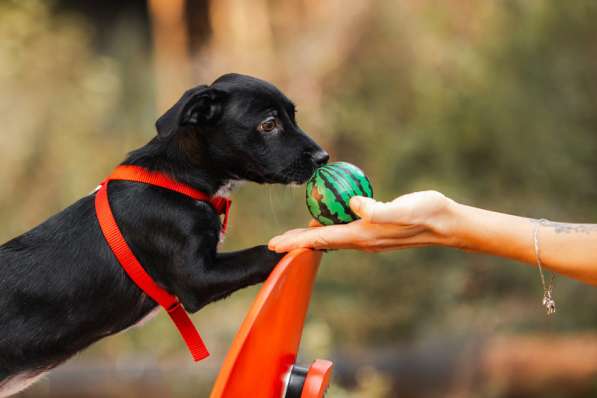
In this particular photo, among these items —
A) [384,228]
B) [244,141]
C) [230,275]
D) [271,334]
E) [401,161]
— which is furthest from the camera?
[401,161]

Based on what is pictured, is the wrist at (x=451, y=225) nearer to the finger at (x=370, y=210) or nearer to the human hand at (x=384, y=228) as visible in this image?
the human hand at (x=384, y=228)

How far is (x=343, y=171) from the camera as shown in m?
2.22

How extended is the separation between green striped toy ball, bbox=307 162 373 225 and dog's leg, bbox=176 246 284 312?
16 centimetres

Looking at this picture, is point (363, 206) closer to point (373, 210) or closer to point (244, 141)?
point (373, 210)

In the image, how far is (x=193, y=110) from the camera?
2.40 metres

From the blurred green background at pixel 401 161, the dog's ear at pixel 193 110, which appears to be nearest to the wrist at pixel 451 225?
the dog's ear at pixel 193 110

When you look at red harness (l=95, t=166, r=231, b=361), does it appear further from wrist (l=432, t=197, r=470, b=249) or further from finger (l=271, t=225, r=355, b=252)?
wrist (l=432, t=197, r=470, b=249)

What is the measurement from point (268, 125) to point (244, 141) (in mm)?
90

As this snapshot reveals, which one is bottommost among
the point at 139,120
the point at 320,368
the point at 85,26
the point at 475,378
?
the point at 475,378

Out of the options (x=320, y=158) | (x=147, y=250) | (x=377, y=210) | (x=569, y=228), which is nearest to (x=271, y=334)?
(x=377, y=210)

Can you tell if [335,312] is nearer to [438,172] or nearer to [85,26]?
[438,172]

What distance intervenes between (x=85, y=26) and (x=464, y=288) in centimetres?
386

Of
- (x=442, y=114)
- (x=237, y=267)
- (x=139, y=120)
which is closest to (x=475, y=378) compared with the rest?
(x=442, y=114)

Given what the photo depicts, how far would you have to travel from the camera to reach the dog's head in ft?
8.11
